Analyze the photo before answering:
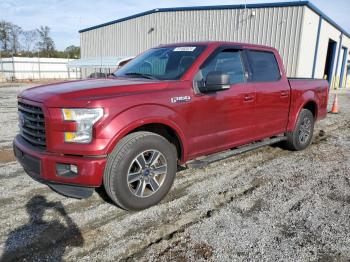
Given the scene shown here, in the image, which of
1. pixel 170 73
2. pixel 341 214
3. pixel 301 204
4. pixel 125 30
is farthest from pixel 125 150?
pixel 125 30

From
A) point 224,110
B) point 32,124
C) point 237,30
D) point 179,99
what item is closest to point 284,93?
point 224,110

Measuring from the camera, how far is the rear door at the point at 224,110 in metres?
4.16

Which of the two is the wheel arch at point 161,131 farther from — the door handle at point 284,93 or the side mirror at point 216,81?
the door handle at point 284,93

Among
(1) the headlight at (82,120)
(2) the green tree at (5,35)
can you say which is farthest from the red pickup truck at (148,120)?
(2) the green tree at (5,35)

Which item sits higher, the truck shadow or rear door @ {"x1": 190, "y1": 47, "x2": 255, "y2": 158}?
rear door @ {"x1": 190, "y1": 47, "x2": 255, "y2": 158}

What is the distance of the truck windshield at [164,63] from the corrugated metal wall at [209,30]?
15.1m

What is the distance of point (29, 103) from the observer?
3547 millimetres

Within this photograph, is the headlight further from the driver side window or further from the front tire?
the driver side window

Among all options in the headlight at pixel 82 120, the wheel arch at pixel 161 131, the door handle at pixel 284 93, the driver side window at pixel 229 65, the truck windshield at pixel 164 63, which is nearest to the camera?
the headlight at pixel 82 120

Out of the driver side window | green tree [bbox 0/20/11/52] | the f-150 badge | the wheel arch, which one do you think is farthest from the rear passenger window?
green tree [bbox 0/20/11/52]

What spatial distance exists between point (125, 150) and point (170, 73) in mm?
1360

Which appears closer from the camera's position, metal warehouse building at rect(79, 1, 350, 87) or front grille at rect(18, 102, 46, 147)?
front grille at rect(18, 102, 46, 147)

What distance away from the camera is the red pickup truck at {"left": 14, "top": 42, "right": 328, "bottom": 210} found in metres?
3.25

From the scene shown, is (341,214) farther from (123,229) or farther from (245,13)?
(245,13)
